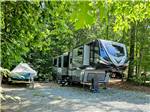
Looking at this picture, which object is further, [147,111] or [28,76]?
[28,76]

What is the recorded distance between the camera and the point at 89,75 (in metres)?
20.7

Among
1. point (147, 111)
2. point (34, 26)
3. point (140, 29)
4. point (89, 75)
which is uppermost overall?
point (140, 29)

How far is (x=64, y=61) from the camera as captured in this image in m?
27.6

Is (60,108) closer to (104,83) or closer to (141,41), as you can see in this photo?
(104,83)

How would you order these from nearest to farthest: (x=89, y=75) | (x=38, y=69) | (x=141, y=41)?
(x=89, y=75) < (x=141, y=41) < (x=38, y=69)

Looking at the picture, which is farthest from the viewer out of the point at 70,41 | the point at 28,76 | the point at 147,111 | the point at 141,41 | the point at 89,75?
the point at 70,41

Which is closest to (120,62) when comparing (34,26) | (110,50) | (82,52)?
(110,50)

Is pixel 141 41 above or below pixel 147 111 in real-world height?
above

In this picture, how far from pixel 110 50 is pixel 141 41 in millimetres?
4545

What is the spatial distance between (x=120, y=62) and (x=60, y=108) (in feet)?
32.5

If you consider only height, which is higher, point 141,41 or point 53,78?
point 141,41

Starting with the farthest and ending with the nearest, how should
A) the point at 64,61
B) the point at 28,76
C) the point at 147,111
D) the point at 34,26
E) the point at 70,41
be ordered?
the point at 70,41, the point at 64,61, the point at 28,76, the point at 147,111, the point at 34,26

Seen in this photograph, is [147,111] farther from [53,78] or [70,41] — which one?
[70,41]

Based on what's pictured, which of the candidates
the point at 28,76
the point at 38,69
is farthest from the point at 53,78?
the point at 28,76
